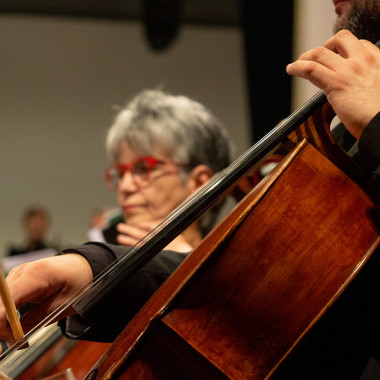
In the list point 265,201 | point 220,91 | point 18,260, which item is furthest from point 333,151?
point 220,91

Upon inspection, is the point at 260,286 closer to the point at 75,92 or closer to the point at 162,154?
the point at 162,154

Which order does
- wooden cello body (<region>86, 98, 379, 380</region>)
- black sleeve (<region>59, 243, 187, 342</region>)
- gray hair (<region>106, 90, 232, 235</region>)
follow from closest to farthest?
1. wooden cello body (<region>86, 98, 379, 380</region>)
2. black sleeve (<region>59, 243, 187, 342</region>)
3. gray hair (<region>106, 90, 232, 235</region>)

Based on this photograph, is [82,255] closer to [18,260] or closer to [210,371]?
[210,371]

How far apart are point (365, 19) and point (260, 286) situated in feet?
1.39

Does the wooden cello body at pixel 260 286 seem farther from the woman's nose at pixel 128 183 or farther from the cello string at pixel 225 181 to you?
the woman's nose at pixel 128 183

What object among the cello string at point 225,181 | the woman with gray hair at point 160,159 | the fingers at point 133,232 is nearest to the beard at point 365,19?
the cello string at point 225,181

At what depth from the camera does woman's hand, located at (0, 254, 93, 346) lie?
668mm

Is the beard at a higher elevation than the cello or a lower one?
higher

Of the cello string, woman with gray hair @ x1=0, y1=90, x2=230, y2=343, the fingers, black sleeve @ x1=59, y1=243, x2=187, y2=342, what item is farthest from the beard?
the fingers

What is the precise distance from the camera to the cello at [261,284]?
61cm

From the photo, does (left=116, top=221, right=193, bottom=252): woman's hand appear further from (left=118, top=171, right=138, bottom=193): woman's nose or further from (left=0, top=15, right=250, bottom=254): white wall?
(left=0, top=15, right=250, bottom=254): white wall

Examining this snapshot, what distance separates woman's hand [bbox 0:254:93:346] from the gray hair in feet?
2.56

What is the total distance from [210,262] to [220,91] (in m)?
3.40

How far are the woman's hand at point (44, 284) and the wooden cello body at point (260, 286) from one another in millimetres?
111
